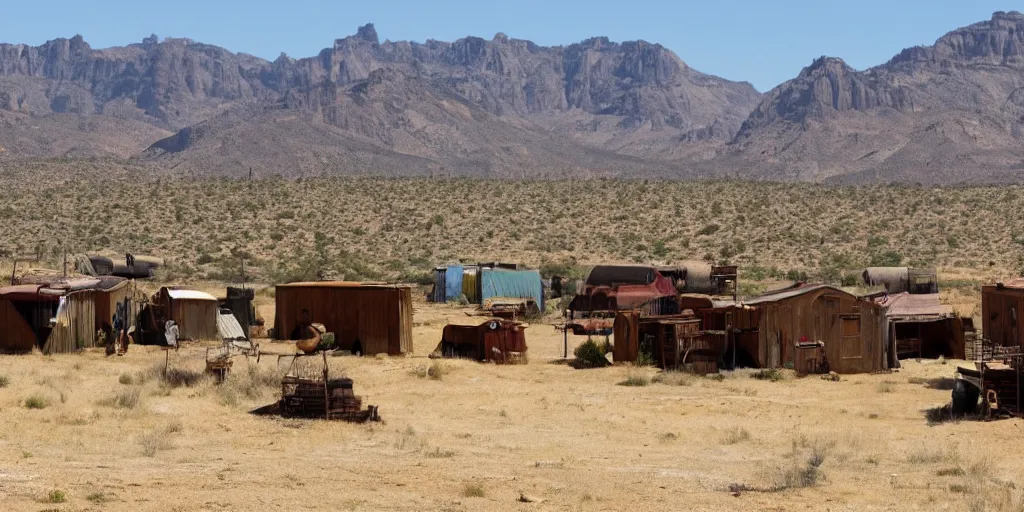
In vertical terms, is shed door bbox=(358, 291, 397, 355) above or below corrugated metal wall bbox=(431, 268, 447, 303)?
below

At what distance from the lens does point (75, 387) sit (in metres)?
23.7

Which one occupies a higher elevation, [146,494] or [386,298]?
[386,298]

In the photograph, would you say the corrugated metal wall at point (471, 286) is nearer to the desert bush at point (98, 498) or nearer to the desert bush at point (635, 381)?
the desert bush at point (635, 381)

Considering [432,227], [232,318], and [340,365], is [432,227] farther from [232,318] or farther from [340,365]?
[340,365]

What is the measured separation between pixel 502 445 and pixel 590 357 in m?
9.62

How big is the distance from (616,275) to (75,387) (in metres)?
19.5

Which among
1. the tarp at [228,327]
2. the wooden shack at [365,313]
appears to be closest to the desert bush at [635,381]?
the wooden shack at [365,313]

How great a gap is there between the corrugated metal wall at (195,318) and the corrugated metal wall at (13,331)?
3.73 metres

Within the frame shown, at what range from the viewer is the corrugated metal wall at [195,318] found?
31391 mm

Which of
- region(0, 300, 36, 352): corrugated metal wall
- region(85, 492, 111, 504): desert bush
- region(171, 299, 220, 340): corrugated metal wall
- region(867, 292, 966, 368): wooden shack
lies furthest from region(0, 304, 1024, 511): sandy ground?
region(171, 299, 220, 340): corrugated metal wall

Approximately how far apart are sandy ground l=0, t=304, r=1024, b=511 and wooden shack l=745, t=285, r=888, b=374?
0.66 metres

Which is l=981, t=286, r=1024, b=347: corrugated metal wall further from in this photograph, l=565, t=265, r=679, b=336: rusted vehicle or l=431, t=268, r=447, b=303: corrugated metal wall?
l=431, t=268, r=447, b=303: corrugated metal wall

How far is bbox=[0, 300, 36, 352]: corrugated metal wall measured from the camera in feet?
93.7

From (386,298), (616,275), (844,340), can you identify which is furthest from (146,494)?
(616,275)
